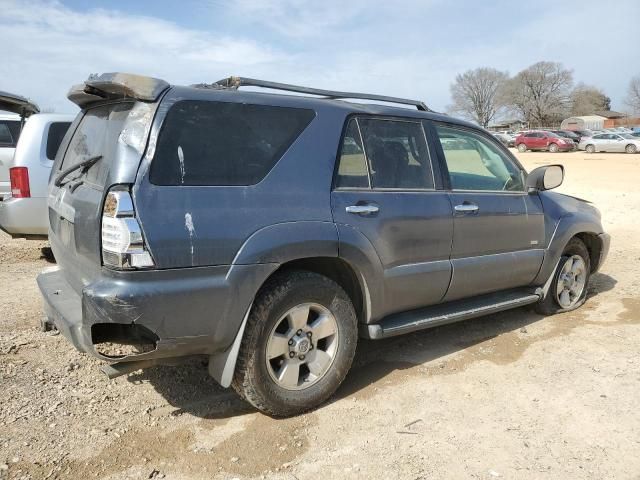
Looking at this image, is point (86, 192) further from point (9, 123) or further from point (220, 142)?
point (9, 123)

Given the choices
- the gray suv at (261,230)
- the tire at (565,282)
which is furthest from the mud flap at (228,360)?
the tire at (565,282)

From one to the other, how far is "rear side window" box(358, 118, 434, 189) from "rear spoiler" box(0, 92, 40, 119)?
623 centimetres

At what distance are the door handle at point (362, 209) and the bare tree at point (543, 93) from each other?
98.8m

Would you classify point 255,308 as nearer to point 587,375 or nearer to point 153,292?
point 153,292

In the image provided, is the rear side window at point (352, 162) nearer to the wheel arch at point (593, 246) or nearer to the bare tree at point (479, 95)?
the wheel arch at point (593, 246)

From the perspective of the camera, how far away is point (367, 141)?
3.76 m

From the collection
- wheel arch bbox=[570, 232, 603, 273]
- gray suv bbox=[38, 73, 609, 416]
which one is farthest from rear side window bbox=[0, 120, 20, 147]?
wheel arch bbox=[570, 232, 603, 273]

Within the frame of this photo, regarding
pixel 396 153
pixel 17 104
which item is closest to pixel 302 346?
pixel 396 153

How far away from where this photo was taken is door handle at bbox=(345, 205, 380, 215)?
11.4 ft

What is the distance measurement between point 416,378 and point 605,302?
114 inches

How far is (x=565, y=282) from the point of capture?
537 cm

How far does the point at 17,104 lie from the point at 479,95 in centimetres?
10437

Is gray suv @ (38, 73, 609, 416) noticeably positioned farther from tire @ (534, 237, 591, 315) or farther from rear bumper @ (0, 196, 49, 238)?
rear bumper @ (0, 196, 49, 238)

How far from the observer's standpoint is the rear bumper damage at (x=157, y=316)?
2.76m
